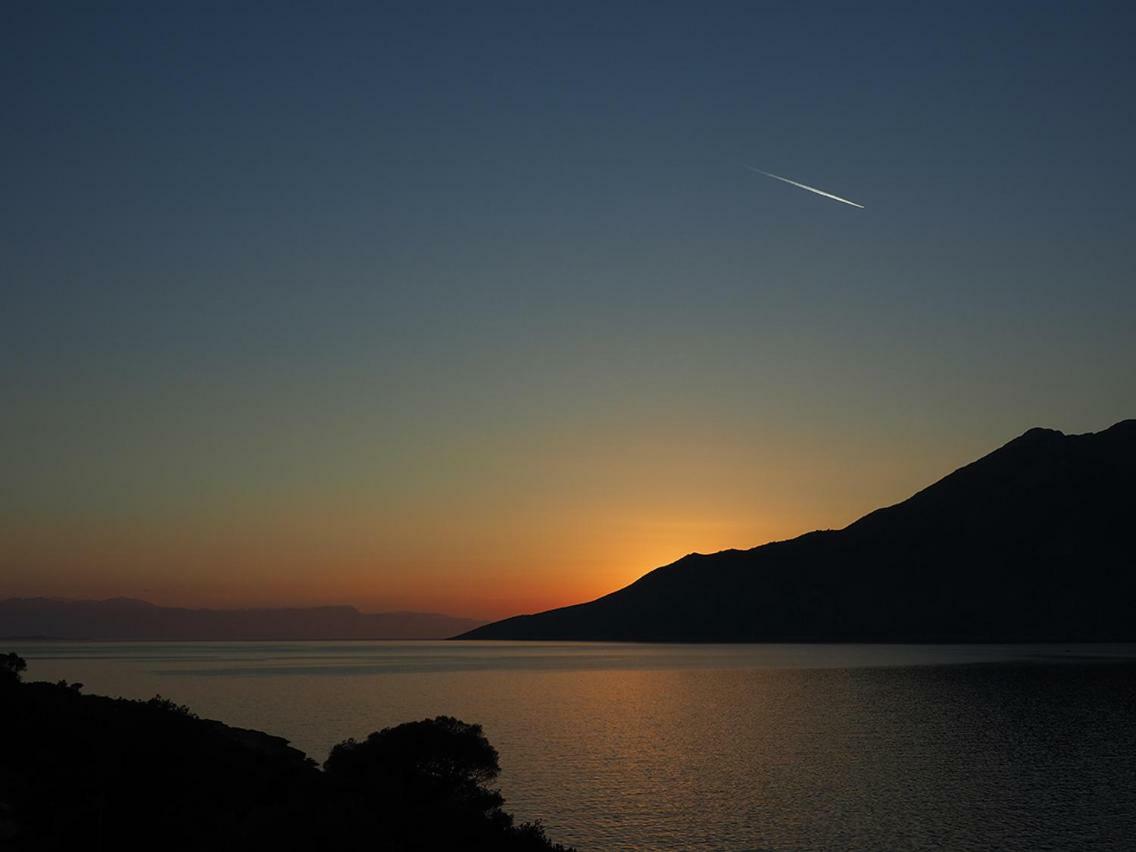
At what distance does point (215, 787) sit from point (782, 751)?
52532 millimetres

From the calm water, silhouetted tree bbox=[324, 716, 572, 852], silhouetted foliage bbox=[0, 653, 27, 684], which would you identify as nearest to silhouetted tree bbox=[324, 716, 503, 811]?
silhouetted tree bbox=[324, 716, 572, 852]

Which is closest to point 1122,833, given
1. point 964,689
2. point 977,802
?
point 977,802

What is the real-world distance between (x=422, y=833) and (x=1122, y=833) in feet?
120

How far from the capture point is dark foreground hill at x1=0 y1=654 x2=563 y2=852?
31152mm

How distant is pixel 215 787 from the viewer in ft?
131

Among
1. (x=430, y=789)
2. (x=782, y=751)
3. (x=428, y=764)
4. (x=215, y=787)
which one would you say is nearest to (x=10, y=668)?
(x=215, y=787)

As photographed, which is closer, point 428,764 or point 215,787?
point 215,787

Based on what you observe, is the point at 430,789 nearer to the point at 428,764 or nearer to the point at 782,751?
the point at 428,764

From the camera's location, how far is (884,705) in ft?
394

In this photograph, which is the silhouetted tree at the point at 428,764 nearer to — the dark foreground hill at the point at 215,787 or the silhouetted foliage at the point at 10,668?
the dark foreground hill at the point at 215,787

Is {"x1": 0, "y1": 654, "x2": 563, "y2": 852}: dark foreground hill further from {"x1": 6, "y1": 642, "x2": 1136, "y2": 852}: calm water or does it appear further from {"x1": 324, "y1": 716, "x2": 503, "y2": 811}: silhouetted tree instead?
{"x1": 6, "y1": 642, "x2": 1136, "y2": 852}: calm water

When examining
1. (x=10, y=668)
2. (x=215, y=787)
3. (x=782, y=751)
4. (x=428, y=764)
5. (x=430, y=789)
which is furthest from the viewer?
(x=782, y=751)

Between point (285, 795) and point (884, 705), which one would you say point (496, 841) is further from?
point (884, 705)

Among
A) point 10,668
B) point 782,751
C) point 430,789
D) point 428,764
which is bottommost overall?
point 782,751
